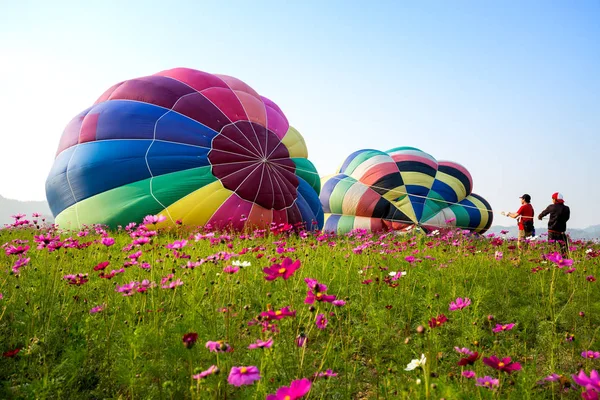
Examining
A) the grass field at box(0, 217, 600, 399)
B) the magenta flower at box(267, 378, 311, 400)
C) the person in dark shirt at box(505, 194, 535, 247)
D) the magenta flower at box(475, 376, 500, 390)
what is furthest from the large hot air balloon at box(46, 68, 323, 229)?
the magenta flower at box(267, 378, 311, 400)

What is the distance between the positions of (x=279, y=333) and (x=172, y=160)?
7374 millimetres

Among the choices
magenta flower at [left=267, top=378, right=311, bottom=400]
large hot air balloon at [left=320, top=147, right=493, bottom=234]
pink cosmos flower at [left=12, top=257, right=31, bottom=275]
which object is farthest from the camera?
large hot air balloon at [left=320, top=147, right=493, bottom=234]

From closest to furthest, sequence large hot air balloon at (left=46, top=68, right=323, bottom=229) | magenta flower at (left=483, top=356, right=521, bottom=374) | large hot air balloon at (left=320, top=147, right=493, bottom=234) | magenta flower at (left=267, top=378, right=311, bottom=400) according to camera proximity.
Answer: magenta flower at (left=267, top=378, right=311, bottom=400) → magenta flower at (left=483, top=356, right=521, bottom=374) → large hot air balloon at (left=46, top=68, right=323, bottom=229) → large hot air balloon at (left=320, top=147, right=493, bottom=234)

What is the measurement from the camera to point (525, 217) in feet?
31.4

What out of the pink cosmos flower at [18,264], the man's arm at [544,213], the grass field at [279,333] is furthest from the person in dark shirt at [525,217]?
the pink cosmos flower at [18,264]

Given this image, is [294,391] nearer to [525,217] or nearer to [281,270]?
[281,270]

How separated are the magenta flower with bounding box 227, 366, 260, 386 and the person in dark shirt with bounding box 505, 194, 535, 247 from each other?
30.5 ft

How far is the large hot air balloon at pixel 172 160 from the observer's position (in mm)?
9125

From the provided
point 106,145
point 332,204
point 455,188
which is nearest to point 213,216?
Answer: point 106,145

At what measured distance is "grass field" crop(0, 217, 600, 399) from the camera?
2.09 m

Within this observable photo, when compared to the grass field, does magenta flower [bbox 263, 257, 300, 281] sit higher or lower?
higher

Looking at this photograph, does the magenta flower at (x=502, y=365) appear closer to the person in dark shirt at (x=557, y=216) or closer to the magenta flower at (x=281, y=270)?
the magenta flower at (x=281, y=270)

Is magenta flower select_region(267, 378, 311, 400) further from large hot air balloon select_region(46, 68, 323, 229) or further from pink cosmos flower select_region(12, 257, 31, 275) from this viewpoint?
large hot air balloon select_region(46, 68, 323, 229)

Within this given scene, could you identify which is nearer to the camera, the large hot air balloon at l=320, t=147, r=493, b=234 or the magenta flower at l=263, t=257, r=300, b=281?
the magenta flower at l=263, t=257, r=300, b=281
